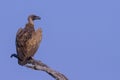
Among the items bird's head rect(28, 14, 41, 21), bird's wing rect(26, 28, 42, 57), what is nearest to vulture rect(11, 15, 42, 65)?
bird's wing rect(26, 28, 42, 57)

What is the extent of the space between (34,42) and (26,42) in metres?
0.36

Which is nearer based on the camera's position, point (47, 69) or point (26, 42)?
point (47, 69)

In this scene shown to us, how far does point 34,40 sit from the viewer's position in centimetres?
1462

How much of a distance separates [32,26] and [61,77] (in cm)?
384

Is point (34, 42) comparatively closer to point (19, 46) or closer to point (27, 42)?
point (27, 42)

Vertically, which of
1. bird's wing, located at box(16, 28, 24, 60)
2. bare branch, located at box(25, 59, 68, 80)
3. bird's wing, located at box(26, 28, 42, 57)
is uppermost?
bird's wing, located at box(26, 28, 42, 57)

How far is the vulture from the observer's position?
1395cm

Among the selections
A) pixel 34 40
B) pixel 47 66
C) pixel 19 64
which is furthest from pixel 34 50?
pixel 47 66

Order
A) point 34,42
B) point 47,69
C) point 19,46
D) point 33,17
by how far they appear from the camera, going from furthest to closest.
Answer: point 33,17, point 34,42, point 19,46, point 47,69

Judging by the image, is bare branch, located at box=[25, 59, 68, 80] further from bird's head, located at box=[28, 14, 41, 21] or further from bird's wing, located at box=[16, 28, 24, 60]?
bird's head, located at box=[28, 14, 41, 21]

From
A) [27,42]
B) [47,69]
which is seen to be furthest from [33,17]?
[47,69]

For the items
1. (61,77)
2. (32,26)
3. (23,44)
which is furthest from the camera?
(32,26)

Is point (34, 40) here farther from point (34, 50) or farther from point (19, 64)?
point (19, 64)

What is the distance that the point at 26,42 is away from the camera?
1431 centimetres
